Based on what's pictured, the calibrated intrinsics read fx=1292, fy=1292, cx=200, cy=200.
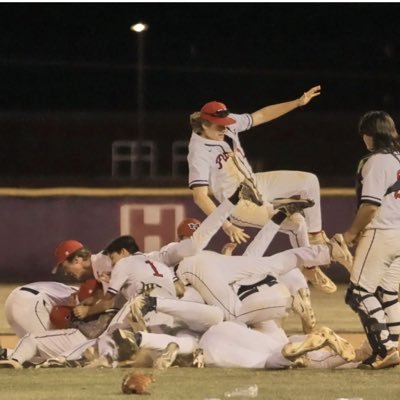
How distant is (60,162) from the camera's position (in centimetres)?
3403

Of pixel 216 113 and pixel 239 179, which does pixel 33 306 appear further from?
pixel 216 113

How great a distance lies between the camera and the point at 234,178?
10.9 metres

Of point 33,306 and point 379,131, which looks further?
point 33,306

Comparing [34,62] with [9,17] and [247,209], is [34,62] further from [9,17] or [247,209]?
[247,209]

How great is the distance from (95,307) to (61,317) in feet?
1.01

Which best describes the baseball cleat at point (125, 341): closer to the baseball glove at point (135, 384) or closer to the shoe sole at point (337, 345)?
the baseball glove at point (135, 384)

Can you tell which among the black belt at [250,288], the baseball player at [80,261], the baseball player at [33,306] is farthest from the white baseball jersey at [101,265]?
the black belt at [250,288]

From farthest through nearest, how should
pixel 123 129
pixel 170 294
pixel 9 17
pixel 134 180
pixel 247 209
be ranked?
1. pixel 123 129
2. pixel 9 17
3. pixel 134 180
4. pixel 247 209
5. pixel 170 294

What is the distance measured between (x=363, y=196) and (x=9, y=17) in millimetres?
24265

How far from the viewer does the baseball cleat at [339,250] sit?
9453mm

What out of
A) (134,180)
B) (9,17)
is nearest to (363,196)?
(134,180)

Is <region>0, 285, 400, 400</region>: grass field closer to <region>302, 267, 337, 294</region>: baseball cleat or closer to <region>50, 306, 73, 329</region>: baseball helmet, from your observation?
<region>50, 306, 73, 329</region>: baseball helmet

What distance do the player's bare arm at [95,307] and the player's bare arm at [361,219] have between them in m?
1.89

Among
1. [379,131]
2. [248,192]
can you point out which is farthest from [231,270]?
[379,131]
